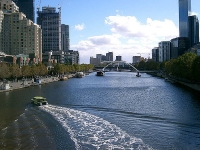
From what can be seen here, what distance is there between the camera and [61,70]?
349 ft

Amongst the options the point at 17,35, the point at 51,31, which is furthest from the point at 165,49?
the point at 17,35

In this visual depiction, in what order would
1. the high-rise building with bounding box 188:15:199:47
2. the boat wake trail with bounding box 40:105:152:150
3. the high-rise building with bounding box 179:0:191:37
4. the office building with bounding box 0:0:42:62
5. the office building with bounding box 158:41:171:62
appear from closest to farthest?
the boat wake trail with bounding box 40:105:152:150
the office building with bounding box 0:0:42:62
the high-rise building with bounding box 179:0:191:37
the high-rise building with bounding box 188:15:199:47
the office building with bounding box 158:41:171:62

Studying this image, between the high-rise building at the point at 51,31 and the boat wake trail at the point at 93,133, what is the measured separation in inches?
6403

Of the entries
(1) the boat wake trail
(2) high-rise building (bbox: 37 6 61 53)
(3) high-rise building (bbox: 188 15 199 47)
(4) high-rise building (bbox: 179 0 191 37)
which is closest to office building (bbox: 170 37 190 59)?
(3) high-rise building (bbox: 188 15 199 47)

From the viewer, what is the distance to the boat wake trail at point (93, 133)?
60.0ft

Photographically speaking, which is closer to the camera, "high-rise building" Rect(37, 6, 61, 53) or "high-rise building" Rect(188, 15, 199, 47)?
"high-rise building" Rect(188, 15, 199, 47)

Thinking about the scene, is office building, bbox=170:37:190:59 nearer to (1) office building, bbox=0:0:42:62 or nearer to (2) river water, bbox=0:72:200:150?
(1) office building, bbox=0:0:42:62

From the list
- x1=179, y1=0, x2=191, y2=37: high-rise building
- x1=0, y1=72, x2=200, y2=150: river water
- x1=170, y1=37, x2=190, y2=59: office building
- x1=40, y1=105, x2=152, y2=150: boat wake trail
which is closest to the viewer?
x1=40, y1=105, x2=152, y2=150: boat wake trail

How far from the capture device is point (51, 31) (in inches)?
7421

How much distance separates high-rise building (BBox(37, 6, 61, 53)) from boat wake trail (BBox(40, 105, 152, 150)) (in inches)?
6403

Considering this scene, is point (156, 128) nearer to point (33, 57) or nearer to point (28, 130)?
point (28, 130)

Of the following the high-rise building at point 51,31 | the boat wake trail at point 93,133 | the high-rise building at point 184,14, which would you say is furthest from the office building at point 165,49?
the boat wake trail at point 93,133

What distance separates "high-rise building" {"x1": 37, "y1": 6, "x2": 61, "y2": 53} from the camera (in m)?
188

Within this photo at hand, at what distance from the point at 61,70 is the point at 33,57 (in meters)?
12.3
